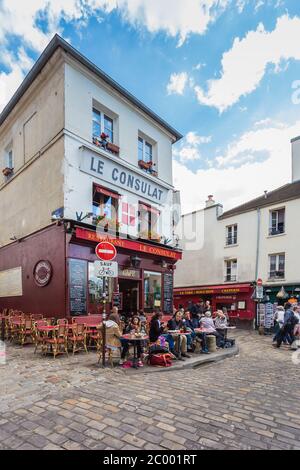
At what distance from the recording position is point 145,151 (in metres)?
14.4

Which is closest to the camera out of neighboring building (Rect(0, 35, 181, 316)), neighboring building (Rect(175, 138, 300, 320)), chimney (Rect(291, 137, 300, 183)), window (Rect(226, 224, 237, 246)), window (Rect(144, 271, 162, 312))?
neighboring building (Rect(0, 35, 181, 316))

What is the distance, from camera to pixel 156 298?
13.6 metres

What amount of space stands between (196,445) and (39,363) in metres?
5.05

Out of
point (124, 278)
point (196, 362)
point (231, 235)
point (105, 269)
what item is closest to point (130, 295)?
point (124, 278)

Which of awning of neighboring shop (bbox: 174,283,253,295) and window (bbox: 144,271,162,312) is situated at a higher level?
window (bbox: 144,271,162,312)

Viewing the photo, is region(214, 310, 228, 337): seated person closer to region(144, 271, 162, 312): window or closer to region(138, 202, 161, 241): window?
region(144, 271, 162, 312): window

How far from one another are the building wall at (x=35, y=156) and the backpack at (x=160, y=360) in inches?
248

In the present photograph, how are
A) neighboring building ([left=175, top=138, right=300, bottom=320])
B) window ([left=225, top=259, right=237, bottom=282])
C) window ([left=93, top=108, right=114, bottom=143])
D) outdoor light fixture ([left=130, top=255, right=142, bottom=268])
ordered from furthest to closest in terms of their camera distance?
window ([left=225, top=259, right=237, bottom=282])
neighboring building ([left=175, top=138, right=300, bottom=320])
outdoor light fixture ([left=130, top=255, right=142, bottom=268])
window ([left=93, top=108, right=114, bottom=143])

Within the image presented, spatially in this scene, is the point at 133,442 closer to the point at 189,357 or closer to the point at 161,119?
the point at 189,357

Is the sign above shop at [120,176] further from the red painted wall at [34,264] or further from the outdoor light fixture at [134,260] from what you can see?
the outdoor light fixture at [134,260]

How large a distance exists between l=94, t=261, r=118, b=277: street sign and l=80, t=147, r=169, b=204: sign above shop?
546cm

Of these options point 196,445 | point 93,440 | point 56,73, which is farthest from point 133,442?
point 56,73

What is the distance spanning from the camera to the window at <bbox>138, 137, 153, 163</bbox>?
14081 millimetres

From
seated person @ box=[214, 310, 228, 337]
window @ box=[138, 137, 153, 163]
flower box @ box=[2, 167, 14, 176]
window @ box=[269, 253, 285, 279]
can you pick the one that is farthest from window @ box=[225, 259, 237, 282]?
flower box @ box=[2, 167, 14, 176]
